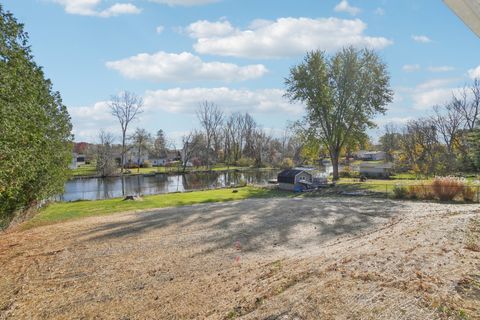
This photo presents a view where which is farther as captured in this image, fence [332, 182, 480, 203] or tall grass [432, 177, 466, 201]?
tall grass [432, 177, 466, 201]

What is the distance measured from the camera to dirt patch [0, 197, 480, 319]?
20.2 ft

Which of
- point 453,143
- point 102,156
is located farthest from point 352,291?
point 102,156

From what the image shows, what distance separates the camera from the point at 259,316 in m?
5.97

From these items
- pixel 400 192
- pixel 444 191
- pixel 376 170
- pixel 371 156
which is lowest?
pixel 400 192

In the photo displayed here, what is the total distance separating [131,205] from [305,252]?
15.2 m

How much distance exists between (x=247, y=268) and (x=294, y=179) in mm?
22666

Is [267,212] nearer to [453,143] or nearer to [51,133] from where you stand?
[51,133]

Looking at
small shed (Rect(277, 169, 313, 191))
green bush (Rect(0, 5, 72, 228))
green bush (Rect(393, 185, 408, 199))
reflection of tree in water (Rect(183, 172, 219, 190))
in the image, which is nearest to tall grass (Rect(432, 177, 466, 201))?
green bush (Rect(393, 185, 408, 199))

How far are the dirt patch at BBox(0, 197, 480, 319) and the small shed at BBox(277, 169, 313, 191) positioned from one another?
50.9ft

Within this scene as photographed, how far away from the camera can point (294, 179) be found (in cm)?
3130

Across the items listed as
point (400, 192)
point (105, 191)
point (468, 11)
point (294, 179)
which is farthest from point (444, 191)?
point (105, 191)

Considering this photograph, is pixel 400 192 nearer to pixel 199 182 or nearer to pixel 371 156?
pixel 199 182

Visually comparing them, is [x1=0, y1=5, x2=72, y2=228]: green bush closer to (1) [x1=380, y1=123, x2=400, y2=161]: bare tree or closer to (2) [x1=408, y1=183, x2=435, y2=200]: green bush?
(2) [x1=408, y1=183, x2=435, y2=200]: green bush

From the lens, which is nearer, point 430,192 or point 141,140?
point 430,192
